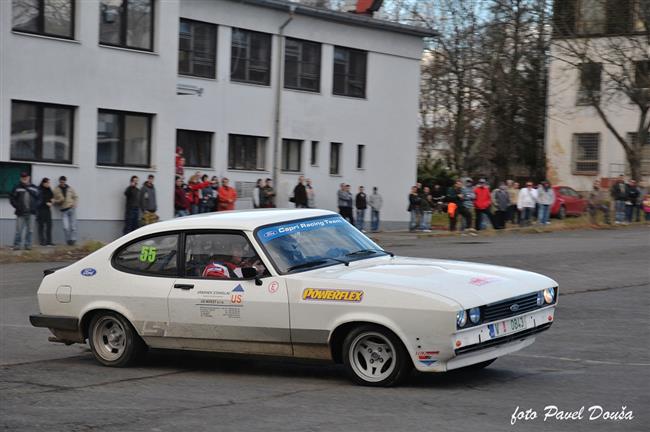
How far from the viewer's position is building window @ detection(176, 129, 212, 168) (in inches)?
1326

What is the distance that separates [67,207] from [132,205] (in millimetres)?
1959

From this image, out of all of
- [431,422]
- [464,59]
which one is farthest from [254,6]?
[431,422]

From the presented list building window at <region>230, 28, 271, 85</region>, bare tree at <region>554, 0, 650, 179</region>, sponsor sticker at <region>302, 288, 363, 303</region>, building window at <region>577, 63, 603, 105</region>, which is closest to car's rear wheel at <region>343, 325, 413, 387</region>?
sponsor sticker at <region>302, 288, 363, 303</region>

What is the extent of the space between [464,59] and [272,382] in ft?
146

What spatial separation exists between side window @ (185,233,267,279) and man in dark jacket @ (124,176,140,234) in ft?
60.4

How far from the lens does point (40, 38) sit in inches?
1061

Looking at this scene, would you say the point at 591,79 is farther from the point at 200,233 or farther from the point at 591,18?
the point at 200,233

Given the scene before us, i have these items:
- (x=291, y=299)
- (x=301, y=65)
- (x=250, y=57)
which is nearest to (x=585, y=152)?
(x=301, y=65)

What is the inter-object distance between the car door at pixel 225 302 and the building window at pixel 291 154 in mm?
27151

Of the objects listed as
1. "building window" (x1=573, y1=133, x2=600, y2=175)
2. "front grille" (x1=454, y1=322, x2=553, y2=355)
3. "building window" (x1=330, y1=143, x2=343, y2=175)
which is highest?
"building window" (x1=573, y1=133, x2=600, y2=175)

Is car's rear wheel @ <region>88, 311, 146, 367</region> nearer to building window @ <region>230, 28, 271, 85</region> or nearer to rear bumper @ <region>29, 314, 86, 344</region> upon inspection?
rear bumper @ <region>29, 314, 86, 344</region>

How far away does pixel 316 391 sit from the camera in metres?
8.53

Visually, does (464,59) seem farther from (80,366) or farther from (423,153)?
(80,366)

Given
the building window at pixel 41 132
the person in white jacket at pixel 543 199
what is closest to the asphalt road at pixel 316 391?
the building window at pixel 41 132
